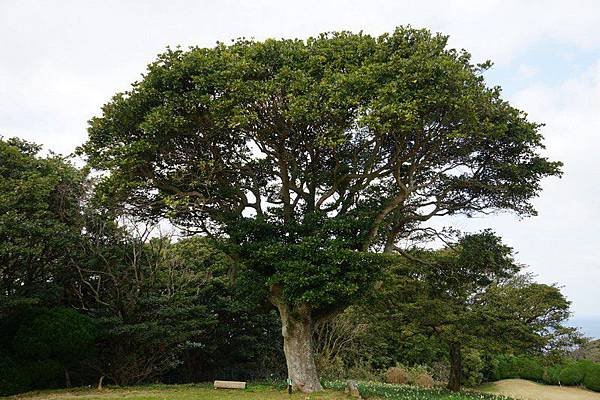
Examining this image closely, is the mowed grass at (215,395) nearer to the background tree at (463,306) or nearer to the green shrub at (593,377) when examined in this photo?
the background tree at (463,306)

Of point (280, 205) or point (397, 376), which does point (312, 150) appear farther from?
point (397, 376)

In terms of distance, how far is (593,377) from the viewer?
99.6 feet

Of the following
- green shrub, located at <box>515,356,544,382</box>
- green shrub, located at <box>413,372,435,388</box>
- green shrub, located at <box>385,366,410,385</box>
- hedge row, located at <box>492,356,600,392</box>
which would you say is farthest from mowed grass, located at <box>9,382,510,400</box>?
green shrub, located at <box>515,356,544,382</box>

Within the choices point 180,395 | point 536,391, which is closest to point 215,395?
point 180,395

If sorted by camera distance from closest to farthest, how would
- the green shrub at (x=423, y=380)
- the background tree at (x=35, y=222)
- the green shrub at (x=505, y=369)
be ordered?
the background tree at (x=35, y=222) < the green shrub at (x=423, y=380) < the green shrub at (x=505, y=369)

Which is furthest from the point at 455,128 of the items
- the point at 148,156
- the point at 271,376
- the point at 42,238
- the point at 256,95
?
the point at 271,376

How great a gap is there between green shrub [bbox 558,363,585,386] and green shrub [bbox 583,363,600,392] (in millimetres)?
402

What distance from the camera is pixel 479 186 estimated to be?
14047 mm

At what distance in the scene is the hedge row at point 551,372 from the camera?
100 ft

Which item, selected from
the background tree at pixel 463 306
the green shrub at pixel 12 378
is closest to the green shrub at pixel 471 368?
the background tree at pixel 463 306

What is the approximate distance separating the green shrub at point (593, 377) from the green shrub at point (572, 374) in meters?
0.40

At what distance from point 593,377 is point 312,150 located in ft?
91.5

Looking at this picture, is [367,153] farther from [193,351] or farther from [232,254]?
[193,351]

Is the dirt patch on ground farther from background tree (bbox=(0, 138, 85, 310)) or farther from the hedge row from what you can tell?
background tree (bbox=(0, 138, 85, 310))
